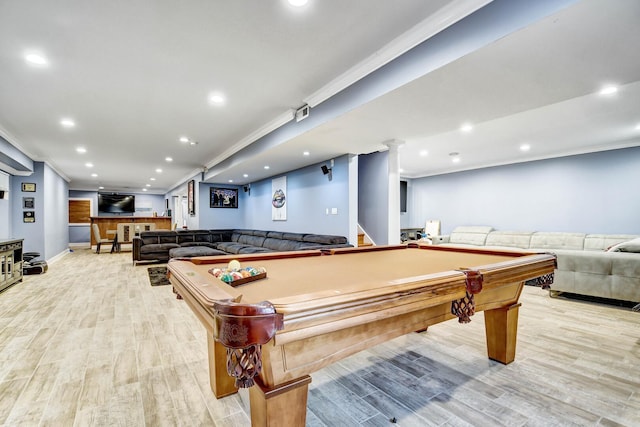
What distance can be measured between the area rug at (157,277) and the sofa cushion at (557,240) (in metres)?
7.04

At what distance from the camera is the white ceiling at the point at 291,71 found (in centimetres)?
184

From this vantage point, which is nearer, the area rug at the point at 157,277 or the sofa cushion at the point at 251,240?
the area rug at the point at 157,277

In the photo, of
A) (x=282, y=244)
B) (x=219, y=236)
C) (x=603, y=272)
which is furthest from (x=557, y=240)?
(x=219, y=236)

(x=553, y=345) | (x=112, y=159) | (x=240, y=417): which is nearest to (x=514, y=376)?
(x=553, y=345)

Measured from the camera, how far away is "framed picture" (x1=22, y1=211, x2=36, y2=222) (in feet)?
20.9

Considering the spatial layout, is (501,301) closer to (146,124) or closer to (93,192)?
(146,124)

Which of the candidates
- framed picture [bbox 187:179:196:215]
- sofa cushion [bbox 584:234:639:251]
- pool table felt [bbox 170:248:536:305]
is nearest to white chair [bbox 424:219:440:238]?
sofa cushion [bbox 584:234:639:251]

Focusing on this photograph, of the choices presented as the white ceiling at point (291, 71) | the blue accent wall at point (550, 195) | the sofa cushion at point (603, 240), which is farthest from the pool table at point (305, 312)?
the blue accent wall at point (550, 195)

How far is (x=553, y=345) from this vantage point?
2457mm

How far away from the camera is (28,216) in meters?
6.40

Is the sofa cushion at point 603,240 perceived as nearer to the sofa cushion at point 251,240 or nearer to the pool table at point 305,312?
the pool table at point 305,312

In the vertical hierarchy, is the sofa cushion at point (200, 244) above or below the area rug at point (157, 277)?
above

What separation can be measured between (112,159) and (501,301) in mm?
7768

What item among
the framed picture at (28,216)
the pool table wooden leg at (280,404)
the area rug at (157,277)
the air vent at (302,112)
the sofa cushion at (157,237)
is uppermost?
the air vent at (302,112)
